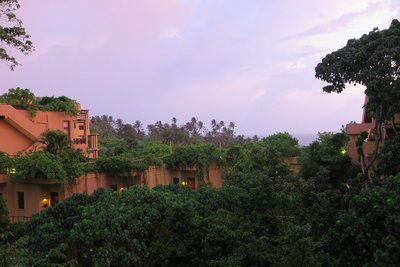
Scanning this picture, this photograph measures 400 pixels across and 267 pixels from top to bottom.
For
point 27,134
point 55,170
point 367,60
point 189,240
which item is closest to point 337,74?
point 367,60

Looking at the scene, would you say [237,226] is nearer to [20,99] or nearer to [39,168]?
[39,168]

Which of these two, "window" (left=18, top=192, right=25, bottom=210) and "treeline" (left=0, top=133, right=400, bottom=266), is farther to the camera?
"window" (left=18, top=192, right=25, bottom=210)

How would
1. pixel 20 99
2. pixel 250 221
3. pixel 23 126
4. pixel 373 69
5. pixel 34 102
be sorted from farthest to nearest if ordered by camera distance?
pixel 34 102
pixel 20 99
pixel 23 126
pixel 373 69
pixel 250 221

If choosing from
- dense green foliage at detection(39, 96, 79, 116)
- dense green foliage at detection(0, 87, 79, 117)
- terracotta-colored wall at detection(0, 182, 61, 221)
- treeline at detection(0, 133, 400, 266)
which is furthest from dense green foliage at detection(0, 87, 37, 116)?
treeline at detection(0, 133, 400, 266)

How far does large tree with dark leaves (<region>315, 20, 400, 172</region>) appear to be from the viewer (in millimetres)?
11453

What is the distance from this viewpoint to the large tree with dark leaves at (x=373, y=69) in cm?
1145

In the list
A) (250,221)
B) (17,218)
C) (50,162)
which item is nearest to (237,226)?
(250,221)

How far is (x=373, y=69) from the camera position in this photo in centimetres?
1202

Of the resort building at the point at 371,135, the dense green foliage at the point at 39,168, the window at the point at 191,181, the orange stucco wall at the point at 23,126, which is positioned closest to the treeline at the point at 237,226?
the resort building at the point at 371,135

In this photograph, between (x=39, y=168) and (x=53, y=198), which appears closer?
(x=39, y=168)

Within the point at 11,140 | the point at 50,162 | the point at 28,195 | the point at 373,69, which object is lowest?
the point at 28,195

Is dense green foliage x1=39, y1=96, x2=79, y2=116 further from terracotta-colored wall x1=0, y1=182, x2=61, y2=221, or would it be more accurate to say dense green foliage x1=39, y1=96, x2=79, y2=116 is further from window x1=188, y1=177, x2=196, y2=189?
window x1=188, y1=177, x2=196, y2=189

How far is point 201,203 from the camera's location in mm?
11430

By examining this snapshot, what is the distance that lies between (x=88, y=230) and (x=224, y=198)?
3381 mm
